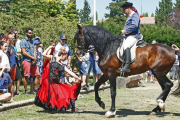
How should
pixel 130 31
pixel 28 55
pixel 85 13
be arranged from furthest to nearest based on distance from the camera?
pixel 85 13 → pixel 28 55 → pixel 130 31

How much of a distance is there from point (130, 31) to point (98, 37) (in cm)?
89

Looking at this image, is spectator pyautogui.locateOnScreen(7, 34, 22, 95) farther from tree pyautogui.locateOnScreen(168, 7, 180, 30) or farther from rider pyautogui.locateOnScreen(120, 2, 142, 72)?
tree pyautogui.locateOnScreen(168, 7, 180, 30)

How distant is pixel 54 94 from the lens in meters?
8.21

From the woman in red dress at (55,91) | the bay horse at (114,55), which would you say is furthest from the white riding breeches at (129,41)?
the woman in red dress at (55,91)

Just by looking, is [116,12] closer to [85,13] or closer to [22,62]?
[85,13]

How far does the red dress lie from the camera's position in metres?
8.20

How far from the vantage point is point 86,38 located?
8.14 metres

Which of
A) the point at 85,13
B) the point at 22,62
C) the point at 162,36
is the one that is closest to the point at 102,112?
the point at 22,62

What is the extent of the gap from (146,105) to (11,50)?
480 cm

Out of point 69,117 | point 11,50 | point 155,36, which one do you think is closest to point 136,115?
point 69,117

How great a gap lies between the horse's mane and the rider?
1.20 feet

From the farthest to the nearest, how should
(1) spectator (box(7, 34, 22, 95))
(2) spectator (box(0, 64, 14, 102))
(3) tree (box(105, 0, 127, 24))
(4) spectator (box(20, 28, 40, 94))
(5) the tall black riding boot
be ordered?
(3) tree (box(105, 0, 127, 24)), (4) spectator (box(20, 28, 40, 94)), (1) spectator (box(7, 34, 22, 95)), (2) spectator (box(0, 64, 14, 102)), (5) the tall black riding boot

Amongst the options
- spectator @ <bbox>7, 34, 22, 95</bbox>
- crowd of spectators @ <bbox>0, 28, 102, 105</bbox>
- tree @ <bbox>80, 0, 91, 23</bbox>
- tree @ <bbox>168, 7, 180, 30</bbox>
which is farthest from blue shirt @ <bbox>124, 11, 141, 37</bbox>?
tree @ <bbox>80, 0, 91, 23</bbox>

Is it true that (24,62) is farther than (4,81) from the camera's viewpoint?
Yes
